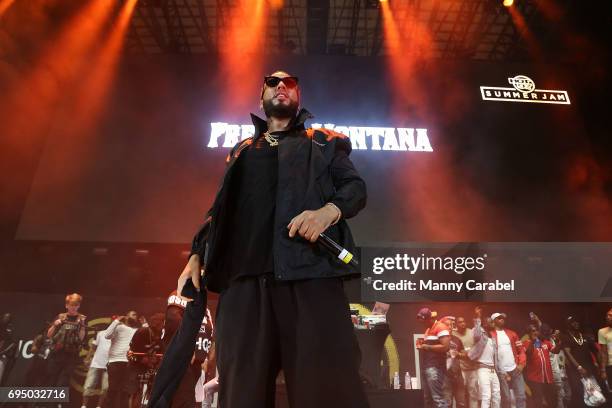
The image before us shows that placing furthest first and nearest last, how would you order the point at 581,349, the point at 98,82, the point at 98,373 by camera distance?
the point at 98,82 → the point at 581,349 → the point at 98,373

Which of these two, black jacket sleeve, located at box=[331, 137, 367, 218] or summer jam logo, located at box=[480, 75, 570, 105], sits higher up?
summer jam logo, located at box=[480, 75, 570, 105]

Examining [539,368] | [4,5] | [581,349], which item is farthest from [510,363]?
[4,5]

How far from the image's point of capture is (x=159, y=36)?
32.3 feet

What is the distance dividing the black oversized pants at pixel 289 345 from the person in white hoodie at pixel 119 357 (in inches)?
181

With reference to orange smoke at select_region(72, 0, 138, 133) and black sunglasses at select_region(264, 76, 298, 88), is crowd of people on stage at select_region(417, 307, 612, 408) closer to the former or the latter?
black sunglasses at select_region(264, 76, 298, 88)

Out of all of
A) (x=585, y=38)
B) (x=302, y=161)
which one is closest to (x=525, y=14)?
(x=585, y=38)

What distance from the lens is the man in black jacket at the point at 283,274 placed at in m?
1.05

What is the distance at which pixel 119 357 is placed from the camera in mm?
5164

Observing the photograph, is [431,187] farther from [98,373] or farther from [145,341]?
[98,373]

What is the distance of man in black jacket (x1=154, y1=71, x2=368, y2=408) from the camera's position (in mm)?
1046

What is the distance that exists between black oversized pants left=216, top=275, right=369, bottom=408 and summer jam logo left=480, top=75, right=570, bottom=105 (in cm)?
621

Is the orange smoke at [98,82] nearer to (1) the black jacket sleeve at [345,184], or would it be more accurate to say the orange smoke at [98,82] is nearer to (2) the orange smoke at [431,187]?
(2) the orange smoke at [431,187]

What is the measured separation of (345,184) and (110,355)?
5.07m

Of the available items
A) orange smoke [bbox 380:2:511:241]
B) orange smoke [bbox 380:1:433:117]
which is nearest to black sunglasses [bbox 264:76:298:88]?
orange smoke [bbox 380:2:511:241]
